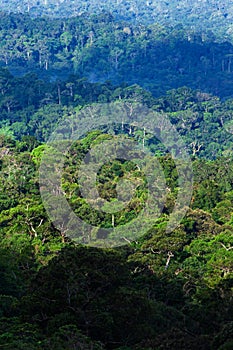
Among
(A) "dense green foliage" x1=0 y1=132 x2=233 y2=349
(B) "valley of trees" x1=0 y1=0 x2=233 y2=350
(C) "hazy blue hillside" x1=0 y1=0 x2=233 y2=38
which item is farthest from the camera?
(C) "hazy blue hillside" x1=0 y1=0 x2=233 y2=38

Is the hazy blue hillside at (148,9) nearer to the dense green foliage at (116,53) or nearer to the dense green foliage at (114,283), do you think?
the dense green foliage at (116,53)

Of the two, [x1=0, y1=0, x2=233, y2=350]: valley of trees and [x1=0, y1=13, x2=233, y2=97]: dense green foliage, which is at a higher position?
[x1=0, y1=0, x2=233, y2=350]: valley of trees

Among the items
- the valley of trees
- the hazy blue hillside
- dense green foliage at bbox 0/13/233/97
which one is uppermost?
the valley of trees

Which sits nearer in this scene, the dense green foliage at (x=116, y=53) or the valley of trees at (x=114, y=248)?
the valley of trees at (x=114, y=248)

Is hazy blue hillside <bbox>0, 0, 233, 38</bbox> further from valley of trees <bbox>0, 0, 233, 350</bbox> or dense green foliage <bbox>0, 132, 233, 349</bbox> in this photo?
dense green foliage <bbox>0, 132, 233, 349</bbox>

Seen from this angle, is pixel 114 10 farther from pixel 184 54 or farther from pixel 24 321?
pixel 24 321

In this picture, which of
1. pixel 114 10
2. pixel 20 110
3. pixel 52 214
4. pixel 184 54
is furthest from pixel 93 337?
pixel 114 10

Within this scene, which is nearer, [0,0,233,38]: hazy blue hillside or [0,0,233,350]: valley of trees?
[0,0,233,350]: valley of trees

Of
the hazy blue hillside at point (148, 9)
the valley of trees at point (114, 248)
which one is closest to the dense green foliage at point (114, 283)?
→ the valley of trees at point (114, 248)

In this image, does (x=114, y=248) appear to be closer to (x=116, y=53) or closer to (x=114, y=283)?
(x=114, y=283)

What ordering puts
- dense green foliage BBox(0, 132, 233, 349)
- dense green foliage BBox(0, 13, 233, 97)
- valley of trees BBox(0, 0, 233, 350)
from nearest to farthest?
dense green foliage BBox(0, 132, 233, 349)
valley of trees BBox(0, 0, 233, 350)
dense green foliage BBox(0, 13, 233, 97)

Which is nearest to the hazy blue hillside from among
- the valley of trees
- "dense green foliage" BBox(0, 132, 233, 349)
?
the valley of trees
